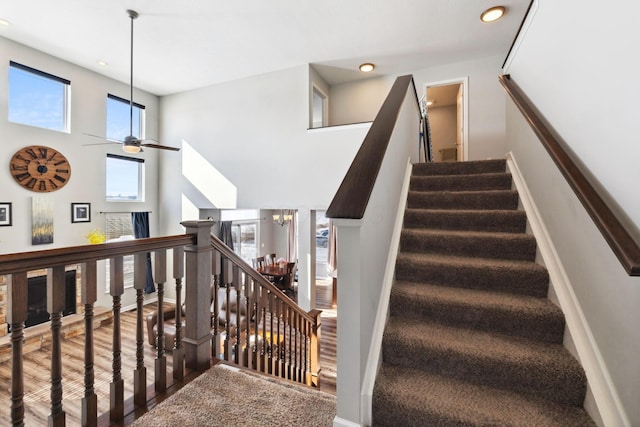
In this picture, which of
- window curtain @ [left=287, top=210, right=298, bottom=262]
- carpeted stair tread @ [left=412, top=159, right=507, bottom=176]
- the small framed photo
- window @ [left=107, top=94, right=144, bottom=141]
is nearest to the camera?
carpeted stair tread @ [left=412, top=159, right=507, bottom=176]

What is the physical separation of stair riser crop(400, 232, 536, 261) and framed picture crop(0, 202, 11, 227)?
227 inches

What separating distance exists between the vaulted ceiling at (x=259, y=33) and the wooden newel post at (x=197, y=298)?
3.38 metres

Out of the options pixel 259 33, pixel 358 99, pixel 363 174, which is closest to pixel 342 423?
pixel 363 174

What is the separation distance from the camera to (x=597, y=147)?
4.18 feet

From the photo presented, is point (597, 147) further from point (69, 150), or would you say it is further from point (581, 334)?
point (69, 150)

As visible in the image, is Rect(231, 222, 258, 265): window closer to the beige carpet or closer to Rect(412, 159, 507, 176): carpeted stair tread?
Rect(412, 159, 507, 176): carpeted stair tread

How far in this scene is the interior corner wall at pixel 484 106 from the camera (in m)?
4.66

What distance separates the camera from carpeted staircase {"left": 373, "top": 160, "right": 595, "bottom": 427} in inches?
47.4

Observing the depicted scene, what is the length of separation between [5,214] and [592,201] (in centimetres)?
663

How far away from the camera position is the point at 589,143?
1.34 meters

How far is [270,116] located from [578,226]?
195 inches

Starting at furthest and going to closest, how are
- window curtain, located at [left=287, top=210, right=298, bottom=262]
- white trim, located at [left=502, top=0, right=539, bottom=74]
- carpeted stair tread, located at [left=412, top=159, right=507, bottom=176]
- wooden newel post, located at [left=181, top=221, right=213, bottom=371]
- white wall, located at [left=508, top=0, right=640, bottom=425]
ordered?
window curtain, located at [left=287, top=210, right=298, bottom=262]
carpeted stair tread, located at [left=412, top=159, right=507, bottom=176]
white trim, located at [left=502, top=0, right=539, bottom=74]
wooden newel post, located at [left=181, top=221, right=213, bottom=371]
white wall, located at [left=508, top=0, right=640, bottom=425]

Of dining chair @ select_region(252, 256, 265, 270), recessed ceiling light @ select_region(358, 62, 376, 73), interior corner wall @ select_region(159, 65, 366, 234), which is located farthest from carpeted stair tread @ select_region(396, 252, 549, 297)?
dining chair @ select_region(252, 256, 265, 270)

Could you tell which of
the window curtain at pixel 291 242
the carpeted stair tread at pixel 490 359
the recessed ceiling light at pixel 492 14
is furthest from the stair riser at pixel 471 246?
the window curtain at pixel 291 242
